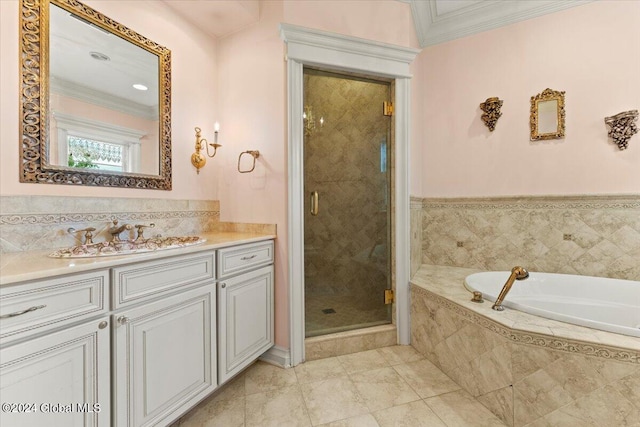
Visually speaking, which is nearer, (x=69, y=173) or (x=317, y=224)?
(x=69, y=173)

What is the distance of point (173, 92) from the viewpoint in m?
1.91

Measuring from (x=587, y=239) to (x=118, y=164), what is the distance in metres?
3.39

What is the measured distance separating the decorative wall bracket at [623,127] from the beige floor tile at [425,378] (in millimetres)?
2193

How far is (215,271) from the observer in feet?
4.84

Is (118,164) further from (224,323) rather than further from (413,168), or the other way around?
(413,168)

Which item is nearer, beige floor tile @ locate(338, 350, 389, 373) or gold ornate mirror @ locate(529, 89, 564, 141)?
beige floor tile @ locate(338, 350, 389, 373)

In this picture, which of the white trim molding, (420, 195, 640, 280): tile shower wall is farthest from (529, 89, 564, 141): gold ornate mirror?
the white trim molding

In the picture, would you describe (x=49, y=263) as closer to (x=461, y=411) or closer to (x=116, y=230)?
(x=116, y=230)

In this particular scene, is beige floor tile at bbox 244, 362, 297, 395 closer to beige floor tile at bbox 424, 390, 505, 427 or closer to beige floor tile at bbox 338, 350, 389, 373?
beige floor tile at bbox 338, 350, 389, 373

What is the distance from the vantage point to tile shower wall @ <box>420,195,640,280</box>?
2057 mm

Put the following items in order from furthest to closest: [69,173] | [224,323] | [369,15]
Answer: [369,15] < [224,323] < [69,173]

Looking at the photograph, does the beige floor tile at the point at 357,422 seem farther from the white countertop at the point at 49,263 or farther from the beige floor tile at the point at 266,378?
the white countertop at the point at 49,263

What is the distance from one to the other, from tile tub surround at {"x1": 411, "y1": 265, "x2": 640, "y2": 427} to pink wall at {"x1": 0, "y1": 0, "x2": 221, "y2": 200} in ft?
6.68

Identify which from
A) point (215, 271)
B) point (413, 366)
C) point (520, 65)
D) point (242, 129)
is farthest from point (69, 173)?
point (520, 65)
